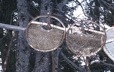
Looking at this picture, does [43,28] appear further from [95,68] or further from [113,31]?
[95,68]

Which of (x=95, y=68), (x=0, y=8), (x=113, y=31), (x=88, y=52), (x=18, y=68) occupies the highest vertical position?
(x=113, y=31)

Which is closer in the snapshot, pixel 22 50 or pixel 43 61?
pixel 43 61

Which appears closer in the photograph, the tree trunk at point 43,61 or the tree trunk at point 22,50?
the tree trunk at point 43,61

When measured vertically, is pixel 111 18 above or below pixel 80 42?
below

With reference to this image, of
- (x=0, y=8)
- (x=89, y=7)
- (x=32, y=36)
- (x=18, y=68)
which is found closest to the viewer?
(x=32, y=36)

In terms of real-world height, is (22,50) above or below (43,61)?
above

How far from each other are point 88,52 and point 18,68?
4.38 meters

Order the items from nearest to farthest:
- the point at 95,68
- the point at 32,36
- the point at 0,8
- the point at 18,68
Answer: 1. the point at 32,36
2. the point at 18,68
3. the point at 0,8
4. the point at 95,68

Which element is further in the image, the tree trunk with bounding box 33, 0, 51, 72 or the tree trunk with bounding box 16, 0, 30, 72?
the tree trunk with bounding box 16, 0, 30, 72

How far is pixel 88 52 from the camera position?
2518mm

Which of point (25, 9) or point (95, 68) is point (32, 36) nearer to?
point (25, 9)

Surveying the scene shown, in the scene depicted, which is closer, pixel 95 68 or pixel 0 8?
pixel 0 8

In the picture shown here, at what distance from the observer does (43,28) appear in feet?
8.34

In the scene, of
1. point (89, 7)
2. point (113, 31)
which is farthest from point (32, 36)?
point (89, 7)
